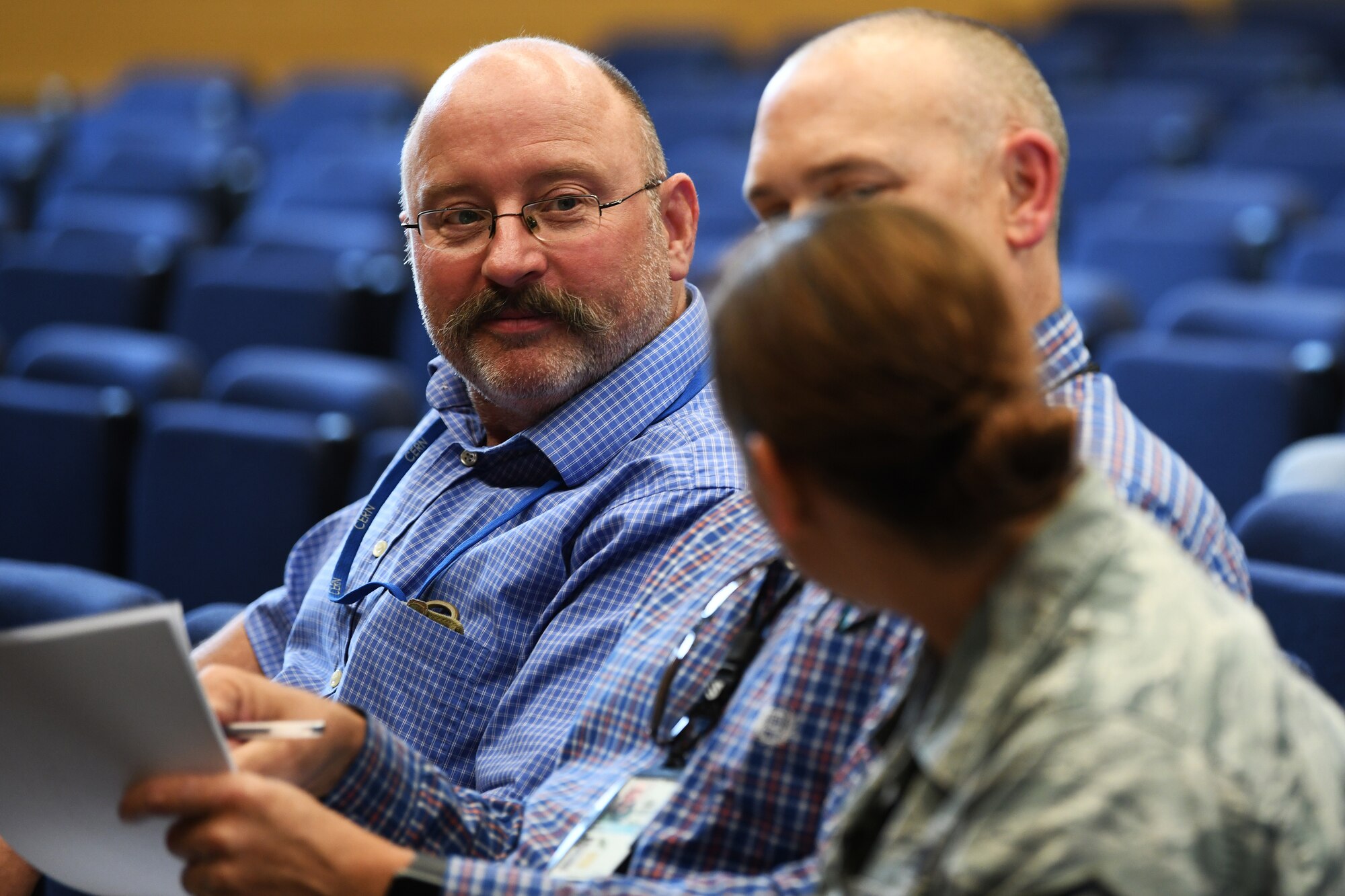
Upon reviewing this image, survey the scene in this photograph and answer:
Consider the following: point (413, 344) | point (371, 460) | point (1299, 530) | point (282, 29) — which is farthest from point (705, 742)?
point (282, 29)

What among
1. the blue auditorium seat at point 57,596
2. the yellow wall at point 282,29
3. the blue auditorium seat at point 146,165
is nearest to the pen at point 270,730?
the blue auditorium seat at point 57,596

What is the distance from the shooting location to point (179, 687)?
1007 millimetres

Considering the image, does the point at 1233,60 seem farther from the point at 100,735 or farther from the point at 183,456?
the point at 100,735

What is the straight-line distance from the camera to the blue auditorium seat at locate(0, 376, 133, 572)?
2.87 metres

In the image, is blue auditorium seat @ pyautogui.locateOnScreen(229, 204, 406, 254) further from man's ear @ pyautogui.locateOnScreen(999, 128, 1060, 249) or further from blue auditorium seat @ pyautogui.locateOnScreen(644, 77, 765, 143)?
man's ear @ pyautogui.locateOnScreen(999, 128, 1060, 249)

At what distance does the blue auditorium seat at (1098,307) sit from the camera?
357 centimetres

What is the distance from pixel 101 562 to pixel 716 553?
193cm

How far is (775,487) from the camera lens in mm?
874

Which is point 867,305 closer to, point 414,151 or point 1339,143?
point 414,151

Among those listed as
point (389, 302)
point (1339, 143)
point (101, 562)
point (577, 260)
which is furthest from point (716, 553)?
point (1339, 143)

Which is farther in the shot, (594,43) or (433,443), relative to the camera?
(594,43)

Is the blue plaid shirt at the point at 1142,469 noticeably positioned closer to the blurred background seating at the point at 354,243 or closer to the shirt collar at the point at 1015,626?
Result: the shirt collar at the point at 1015,626

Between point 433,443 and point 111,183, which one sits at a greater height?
point 111,183

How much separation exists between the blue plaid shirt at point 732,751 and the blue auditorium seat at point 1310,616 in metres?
0.55
